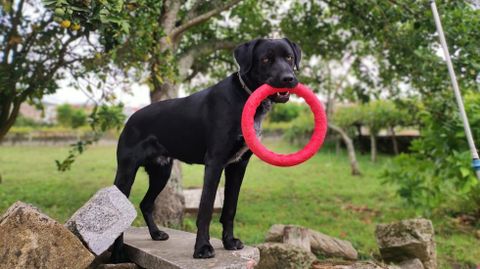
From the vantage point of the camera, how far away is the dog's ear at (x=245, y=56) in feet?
12.7

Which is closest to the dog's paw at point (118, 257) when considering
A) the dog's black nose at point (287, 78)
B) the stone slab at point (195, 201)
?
the dog's black nose at point (287, 78)

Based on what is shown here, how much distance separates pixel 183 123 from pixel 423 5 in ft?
18.1

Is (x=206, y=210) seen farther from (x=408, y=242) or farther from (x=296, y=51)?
(x=408, y=242)

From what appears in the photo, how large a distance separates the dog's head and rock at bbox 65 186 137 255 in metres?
1.56

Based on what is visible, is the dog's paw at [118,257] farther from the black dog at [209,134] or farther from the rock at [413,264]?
the rock at [413,264]

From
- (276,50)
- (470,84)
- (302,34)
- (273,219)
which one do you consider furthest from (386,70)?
(276,50)

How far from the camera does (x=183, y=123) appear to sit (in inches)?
168

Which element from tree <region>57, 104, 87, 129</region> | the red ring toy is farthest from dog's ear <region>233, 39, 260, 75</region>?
tree <region>57, 104, 87, 129</region>

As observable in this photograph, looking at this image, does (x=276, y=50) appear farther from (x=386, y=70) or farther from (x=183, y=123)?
(x=386, y=70)

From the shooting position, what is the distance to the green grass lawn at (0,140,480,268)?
903 centimetres

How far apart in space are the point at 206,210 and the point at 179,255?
482 millimetres

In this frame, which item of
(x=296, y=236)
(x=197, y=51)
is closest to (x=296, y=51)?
(x=296, y=236)

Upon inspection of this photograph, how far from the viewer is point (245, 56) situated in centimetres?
390

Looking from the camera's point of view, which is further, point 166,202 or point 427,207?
point 427,207
